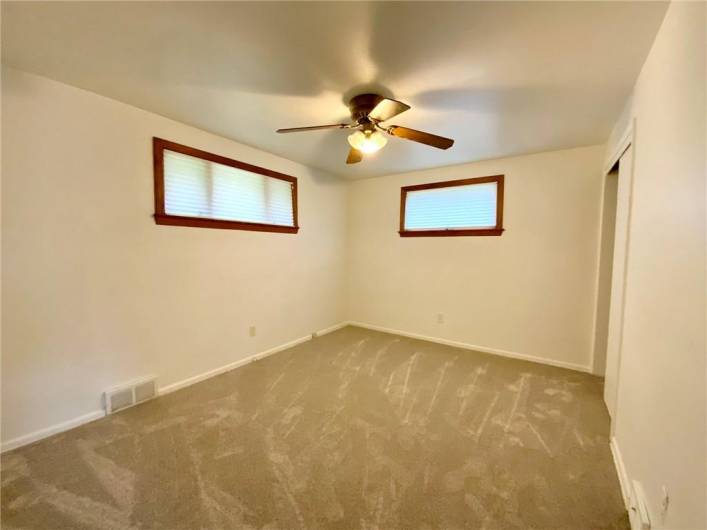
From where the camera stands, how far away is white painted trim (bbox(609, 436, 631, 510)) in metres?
1.43

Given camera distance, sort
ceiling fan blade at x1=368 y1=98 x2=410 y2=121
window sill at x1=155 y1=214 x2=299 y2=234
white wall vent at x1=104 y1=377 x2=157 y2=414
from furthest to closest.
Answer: window sill at x1=155 y1=214 x2=299 y2=234 → white wall vent at x1=104 y1=377 x2=157 y2=414 → ceiling fan blade at x1=368 y1=98 x2=410 y2=121

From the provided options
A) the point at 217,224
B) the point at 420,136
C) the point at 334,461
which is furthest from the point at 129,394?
the point at 420,136

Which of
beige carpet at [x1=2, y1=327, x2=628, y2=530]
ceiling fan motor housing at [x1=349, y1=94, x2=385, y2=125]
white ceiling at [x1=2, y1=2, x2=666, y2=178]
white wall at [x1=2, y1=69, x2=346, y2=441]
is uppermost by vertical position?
white ceiling at [x1=2, y1=2, x2=666, y2=178]

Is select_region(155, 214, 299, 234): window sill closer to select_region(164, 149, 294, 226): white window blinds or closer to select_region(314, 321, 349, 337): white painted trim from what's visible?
select_region(164, 149, 294, 226): white window blinds

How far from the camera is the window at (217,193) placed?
Result: 96.7 inches

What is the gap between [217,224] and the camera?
2.82 meters

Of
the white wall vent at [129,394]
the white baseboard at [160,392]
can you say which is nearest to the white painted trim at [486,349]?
the white baseboard at [160,392]

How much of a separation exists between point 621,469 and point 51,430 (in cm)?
344

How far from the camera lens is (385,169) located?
388 cm

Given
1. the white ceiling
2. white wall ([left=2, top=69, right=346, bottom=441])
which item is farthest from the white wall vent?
→ the white ceiling

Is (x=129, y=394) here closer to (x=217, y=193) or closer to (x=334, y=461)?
(x=334, y=461)

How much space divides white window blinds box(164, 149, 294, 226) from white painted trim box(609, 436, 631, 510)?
133 inches

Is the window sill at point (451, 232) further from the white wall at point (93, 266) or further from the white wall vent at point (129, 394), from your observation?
the white wall vent at point (129, 394)

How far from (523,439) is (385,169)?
3.18 m
